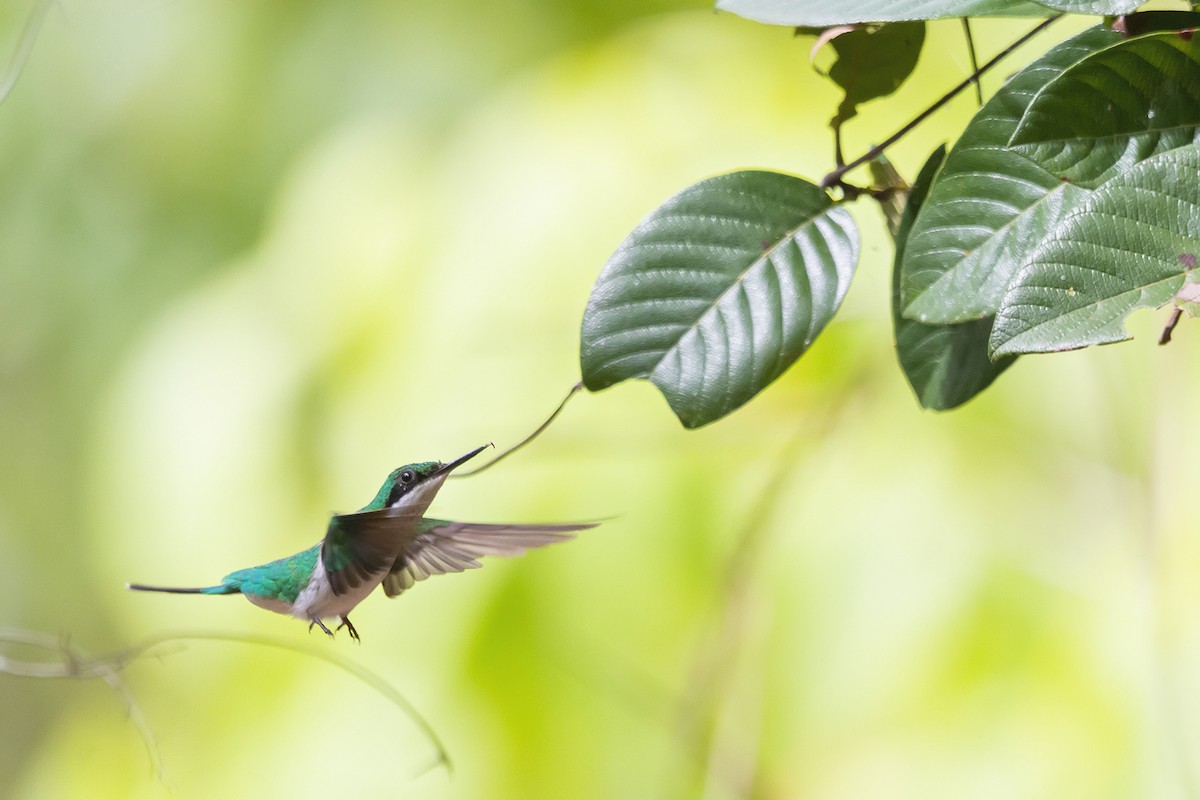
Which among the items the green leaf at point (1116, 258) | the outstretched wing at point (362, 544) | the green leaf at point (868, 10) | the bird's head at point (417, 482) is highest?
the green leaf at point (868, 10)

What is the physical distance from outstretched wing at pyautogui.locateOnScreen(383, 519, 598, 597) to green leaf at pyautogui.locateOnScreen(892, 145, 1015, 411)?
23 centimetres

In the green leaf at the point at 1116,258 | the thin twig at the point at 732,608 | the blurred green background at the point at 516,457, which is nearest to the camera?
the green leaf at the point at 1116,258

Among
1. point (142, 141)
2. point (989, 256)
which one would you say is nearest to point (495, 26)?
point (142, 141)

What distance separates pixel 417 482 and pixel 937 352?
29cm

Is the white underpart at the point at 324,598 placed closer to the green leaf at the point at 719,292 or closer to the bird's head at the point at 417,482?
the bird's head at the point at 417,482

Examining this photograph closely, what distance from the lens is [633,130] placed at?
1.57 m

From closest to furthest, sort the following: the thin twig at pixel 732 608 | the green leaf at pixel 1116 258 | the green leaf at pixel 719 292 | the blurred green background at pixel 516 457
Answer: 1. the green leaf at pixel 1116 258
2. the green leaf at pixel 719 292
3. the blurred green background at pixel 516 457
4. the thin twig at pixel 732 608

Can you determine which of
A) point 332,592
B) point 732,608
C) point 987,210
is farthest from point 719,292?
point 732,608

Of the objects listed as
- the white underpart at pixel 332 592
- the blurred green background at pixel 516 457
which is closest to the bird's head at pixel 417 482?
the white underpart at pixel 332 592

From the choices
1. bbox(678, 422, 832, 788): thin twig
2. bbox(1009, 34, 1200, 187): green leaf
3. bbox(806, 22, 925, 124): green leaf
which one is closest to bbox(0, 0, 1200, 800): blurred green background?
bbox(678, 422, 832, 788): thin twig

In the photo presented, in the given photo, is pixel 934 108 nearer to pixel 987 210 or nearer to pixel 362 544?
pixel 987 210

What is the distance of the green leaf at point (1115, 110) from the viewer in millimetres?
398

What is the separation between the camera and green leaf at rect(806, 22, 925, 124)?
54 centimetres

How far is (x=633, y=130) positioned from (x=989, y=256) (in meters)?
1.19
